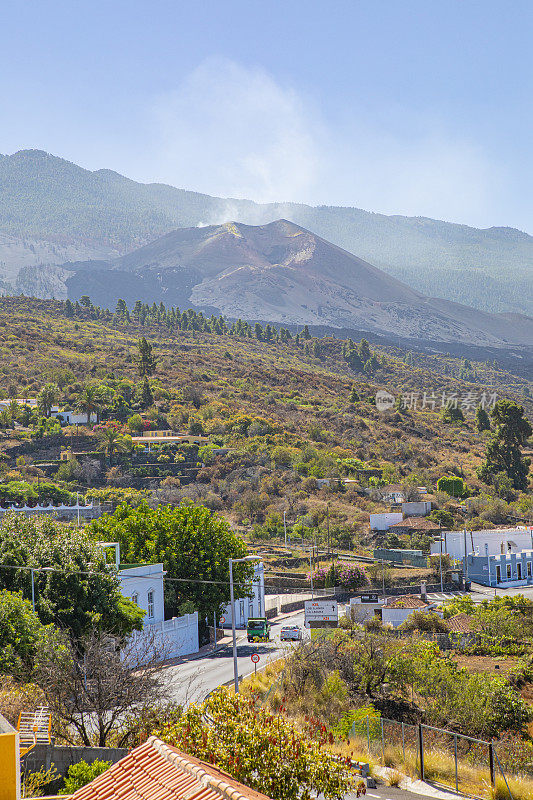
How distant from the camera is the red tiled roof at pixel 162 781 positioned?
10938mm

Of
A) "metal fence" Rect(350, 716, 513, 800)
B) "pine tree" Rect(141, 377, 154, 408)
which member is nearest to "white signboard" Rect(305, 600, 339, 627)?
"metal fence" Rect(350, 716, 513, 800)

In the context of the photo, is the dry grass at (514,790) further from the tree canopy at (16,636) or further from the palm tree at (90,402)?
the palm tree at (90,402)

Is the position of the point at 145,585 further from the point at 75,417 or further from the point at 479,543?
the point at 75,417

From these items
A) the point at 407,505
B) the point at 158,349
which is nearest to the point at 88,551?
the point at 407,505

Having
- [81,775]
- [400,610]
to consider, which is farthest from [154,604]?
[81,775]

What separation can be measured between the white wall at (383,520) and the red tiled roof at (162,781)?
73.8 metres

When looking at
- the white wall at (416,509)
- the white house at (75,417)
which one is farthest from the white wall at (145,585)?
the white house at (75,417)

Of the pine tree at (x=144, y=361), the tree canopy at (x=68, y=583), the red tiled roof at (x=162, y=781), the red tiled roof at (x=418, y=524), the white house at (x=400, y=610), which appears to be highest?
the pine tree at (x=144, y=361)

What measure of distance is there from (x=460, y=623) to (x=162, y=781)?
1428 inches

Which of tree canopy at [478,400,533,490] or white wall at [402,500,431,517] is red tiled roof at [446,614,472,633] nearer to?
white wall at [402,500,431,517]

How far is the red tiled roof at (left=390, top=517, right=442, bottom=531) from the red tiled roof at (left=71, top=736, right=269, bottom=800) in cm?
7354

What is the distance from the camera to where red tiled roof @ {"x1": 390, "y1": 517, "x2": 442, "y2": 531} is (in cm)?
8456

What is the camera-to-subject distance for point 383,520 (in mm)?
85750

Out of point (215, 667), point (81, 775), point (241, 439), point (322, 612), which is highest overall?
point (81, 775)
